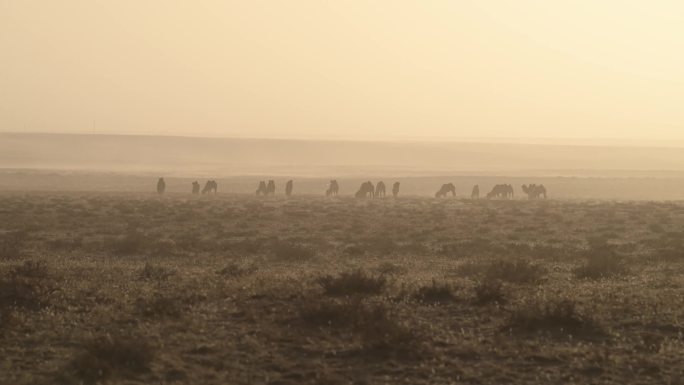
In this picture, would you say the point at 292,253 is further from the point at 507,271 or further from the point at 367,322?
the point at 367,322

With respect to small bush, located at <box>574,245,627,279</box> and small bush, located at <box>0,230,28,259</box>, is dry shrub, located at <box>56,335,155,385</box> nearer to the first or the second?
small bush, located at <box>574,245,627,279</box>

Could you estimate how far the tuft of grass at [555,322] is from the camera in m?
12.7

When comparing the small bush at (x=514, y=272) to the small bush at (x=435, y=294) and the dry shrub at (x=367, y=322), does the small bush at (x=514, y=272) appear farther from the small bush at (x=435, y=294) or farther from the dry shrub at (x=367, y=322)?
the dry shrub at (x=367, y=322)

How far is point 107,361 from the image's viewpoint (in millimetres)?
10633

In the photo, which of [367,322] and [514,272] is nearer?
[367,322]

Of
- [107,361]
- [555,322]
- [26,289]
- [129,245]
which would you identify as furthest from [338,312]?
[129,245]

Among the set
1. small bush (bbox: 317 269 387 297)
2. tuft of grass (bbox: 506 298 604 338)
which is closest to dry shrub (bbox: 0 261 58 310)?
small bush (bbox: 317 269 387 297)

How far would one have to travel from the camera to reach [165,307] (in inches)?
546

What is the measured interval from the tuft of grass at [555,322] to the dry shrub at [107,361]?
5.70m

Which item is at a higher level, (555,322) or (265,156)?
(265,156)

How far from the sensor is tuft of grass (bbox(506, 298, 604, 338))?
12656mm

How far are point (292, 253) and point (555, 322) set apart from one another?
11.5m

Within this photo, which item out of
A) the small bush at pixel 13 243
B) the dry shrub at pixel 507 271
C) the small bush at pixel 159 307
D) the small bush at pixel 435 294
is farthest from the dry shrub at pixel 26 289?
the dry shrub at pixel 507 271

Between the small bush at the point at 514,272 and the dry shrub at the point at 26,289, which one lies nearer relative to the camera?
the dry shrub at the point at 26,289
